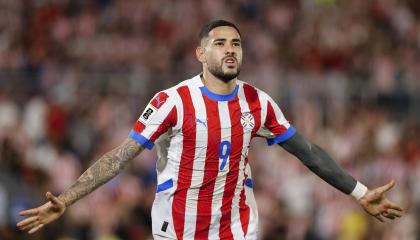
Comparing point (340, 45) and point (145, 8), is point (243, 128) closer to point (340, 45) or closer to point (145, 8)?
point (340, 45)

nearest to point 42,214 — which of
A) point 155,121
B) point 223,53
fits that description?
point 155,121

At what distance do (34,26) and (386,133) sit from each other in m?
7.30

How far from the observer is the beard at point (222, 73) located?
6848 mm

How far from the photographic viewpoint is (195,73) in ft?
56.9

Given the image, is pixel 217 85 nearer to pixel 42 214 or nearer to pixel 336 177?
pixel 336 177

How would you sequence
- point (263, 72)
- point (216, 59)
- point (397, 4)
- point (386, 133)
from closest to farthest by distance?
point (216, 59) → point (386, 133) → point (263, 72) → point (397, 4)

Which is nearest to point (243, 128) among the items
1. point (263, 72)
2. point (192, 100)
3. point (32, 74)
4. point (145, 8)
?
point (192, 100)

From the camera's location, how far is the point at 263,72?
56.4 feet

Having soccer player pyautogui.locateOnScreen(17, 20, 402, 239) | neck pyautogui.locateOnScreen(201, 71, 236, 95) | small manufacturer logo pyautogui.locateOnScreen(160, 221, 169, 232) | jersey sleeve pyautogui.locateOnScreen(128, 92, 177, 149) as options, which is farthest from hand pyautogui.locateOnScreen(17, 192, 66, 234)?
neck pyautogui.locateOnScreen(201, 71, 236, 95)

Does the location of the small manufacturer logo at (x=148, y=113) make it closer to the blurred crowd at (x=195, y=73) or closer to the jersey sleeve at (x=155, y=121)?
the jersey sleeve at (x=155, y=121)

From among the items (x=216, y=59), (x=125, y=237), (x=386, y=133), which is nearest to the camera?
(x=216, y=59)

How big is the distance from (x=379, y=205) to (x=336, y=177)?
0.34 metres

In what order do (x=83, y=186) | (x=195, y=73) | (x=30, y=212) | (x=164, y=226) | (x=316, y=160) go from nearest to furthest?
(x=30, y=212) → (x=83, y=186) → (x=164, y=226) → (x=316, y=160) → (x=195, y=73)

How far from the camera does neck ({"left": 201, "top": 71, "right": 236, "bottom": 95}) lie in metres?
6.96
